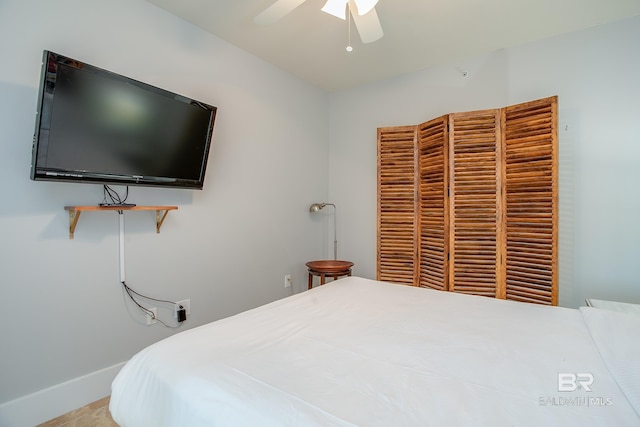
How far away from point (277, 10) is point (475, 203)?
193cm

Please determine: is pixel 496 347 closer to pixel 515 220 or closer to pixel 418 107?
pixel 515 220

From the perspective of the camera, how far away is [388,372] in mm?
985

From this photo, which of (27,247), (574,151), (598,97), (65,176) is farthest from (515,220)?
(27,247)

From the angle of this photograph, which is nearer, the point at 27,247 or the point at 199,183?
the point at 27,247

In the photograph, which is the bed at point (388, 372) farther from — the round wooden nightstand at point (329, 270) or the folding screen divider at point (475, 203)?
the round wooden nightstand at point (329, 270)

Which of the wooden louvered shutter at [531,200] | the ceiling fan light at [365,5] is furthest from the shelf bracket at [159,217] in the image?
the wooden louvered shutter at [531,200]

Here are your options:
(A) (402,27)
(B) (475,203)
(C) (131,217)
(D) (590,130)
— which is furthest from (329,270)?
(D) (590,130)

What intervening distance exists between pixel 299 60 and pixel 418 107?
1232mm

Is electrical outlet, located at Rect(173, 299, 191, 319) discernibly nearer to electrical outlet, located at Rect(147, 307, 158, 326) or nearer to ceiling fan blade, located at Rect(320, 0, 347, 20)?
electrical outlet, located at Rect(147, 307, 158, 326)

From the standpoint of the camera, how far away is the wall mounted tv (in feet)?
4.75

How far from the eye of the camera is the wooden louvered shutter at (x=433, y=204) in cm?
255

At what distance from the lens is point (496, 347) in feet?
3.85

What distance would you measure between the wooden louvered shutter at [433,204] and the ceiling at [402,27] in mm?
632

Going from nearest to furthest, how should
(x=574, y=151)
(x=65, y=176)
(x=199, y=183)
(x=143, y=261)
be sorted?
1. (x=65, y=176)
2. (x=143, y=261)
3. (x=199, y=183)
4. (x=574, y=151)
